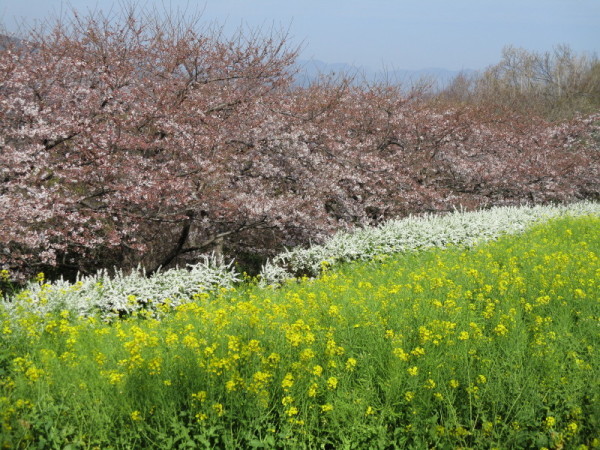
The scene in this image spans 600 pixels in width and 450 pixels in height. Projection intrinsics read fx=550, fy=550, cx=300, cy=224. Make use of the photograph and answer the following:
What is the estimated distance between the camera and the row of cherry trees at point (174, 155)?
333 inches

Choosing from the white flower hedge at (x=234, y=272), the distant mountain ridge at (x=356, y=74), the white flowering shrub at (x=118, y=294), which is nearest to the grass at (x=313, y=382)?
the white flowering shrub at (x=118, y=294)

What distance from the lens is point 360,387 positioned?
4.14 meters

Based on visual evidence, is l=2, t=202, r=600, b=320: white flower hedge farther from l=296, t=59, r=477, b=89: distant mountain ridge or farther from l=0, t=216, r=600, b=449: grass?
l=296, t=59, r=477, b=89: distant mountain ridge

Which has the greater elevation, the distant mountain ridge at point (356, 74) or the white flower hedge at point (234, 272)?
the distant mountain ridge at point (356, 74)

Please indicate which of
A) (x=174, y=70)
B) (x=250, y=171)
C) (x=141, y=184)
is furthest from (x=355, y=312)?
(x=174, y=70)

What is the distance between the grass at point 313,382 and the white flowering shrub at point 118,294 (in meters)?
0.78

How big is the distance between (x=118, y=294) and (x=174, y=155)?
3372 mm

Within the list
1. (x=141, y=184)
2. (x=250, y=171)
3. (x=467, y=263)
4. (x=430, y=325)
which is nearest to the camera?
(x=430, y=325)

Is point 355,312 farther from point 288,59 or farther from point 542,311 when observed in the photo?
point 288,59

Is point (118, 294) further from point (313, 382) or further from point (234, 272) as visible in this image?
point (313, 382)

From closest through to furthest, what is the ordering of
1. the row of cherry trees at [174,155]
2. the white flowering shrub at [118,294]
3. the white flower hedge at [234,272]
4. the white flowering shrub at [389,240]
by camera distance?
the white flowering shrub at [118,294]
the white flower hedge at [234,272]
the row of cherry trees at [174,155]
the white flowering shrub at [389,240]

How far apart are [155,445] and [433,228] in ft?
27.7

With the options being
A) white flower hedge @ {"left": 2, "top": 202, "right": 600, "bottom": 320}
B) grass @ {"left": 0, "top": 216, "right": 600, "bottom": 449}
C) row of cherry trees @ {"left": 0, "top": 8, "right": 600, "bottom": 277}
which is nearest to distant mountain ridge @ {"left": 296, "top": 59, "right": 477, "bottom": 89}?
row of cherry trees @ {"left": 0, "top": 8, "right": 600, "bottom": 277}

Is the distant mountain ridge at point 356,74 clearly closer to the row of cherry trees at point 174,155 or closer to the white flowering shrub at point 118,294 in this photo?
the row of cherry trees at point 174,155
